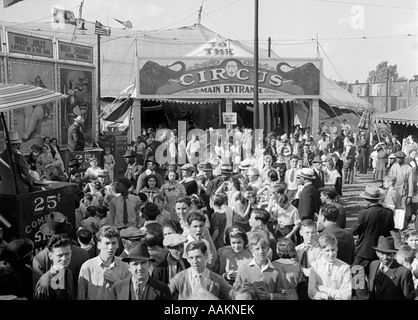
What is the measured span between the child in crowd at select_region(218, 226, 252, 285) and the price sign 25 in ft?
7.13

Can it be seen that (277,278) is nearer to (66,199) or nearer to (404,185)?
(66,199)

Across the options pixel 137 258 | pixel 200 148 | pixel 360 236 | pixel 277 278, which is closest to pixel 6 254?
pixel 137 258

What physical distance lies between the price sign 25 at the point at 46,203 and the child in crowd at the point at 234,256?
2172mm

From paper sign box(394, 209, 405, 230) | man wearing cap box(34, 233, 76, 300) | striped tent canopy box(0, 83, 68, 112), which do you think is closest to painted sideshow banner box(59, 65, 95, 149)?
striped tent canopy box(0, 83, 68, 112)

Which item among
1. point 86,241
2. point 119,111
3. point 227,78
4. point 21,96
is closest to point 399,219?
A: point 86,241

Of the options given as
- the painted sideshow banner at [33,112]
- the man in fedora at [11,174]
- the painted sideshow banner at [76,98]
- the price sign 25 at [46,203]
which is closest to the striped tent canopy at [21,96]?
the man in fedora at [11,174]

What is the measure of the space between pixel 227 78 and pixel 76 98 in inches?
273

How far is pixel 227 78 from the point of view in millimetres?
22656

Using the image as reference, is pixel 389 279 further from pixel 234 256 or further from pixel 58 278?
pixel 58 278

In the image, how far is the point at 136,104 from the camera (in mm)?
22375

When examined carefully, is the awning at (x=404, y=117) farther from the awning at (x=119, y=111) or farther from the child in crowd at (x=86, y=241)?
the child in crowd at (x=86, y=241)

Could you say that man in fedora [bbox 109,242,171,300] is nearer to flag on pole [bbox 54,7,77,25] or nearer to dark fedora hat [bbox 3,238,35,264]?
dark fedora hat [bbox 3,238,35,264]

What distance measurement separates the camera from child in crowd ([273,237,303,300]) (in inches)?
186
